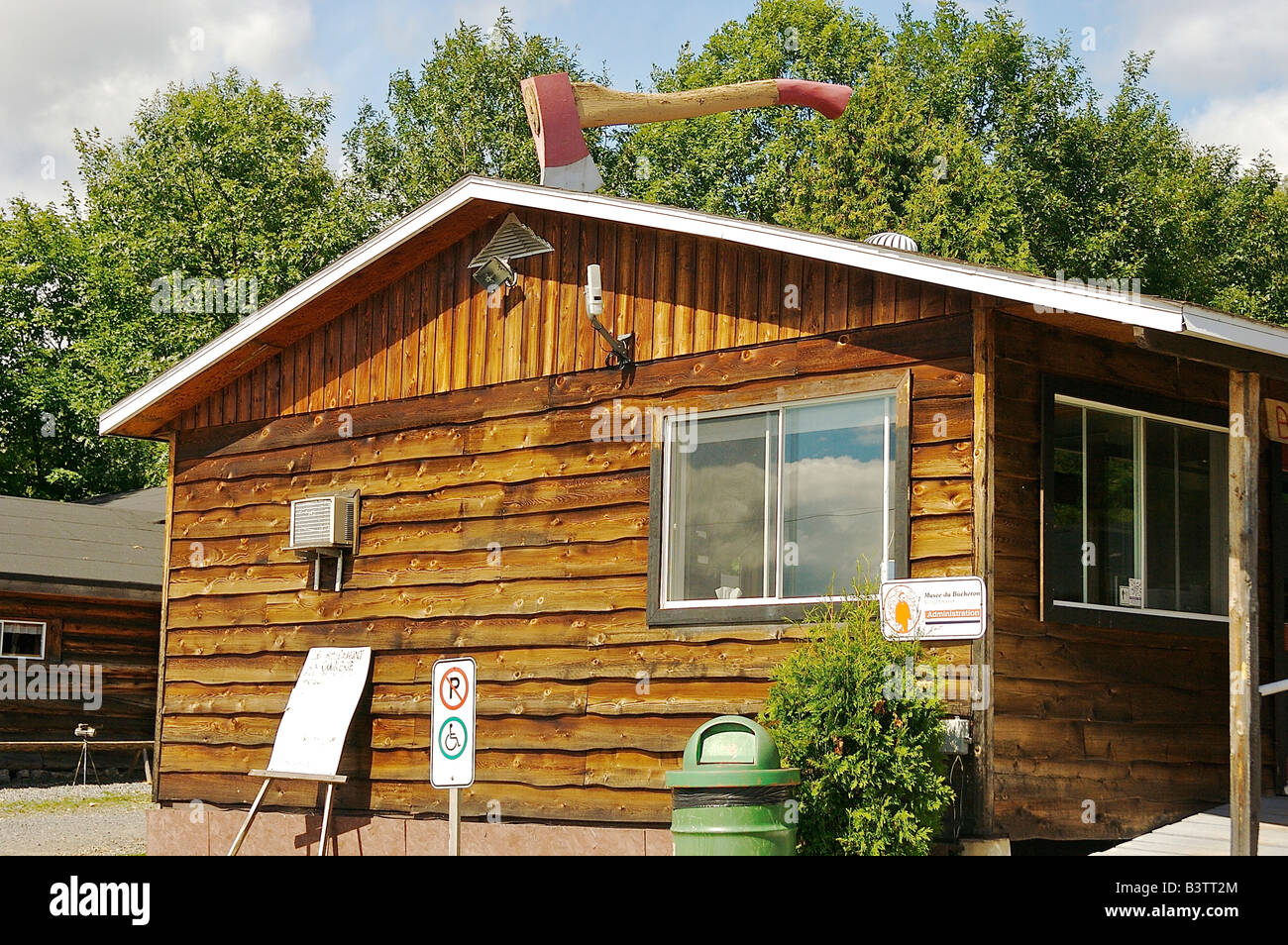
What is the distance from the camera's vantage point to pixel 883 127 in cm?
3372

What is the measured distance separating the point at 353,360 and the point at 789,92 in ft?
26.3

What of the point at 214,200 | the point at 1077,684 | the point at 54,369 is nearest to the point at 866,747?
the point at 1077,684

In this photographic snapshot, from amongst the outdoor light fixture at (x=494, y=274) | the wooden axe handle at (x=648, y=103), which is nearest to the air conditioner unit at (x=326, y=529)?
the outdoor light fixture at (x=494, y=274)

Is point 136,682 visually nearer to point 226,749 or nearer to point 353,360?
point 226,749

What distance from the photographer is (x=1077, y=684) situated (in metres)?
9.36

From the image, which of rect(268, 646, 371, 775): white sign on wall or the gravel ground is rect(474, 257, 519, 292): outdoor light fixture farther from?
the gravel ground

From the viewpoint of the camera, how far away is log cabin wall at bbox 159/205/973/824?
32.6ft

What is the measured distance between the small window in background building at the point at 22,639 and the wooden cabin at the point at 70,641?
0.05ft

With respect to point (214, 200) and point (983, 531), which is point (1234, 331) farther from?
point (214, 200)

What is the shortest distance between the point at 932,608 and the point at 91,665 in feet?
54.5

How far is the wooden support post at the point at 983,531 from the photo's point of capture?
8.67 metres

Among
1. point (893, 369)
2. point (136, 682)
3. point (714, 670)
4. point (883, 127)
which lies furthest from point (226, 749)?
point (883, 127)

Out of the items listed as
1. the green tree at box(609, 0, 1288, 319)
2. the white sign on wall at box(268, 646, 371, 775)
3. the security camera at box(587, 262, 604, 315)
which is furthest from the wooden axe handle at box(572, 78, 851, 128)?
the green tree at box(609, 0, 1288, 319)

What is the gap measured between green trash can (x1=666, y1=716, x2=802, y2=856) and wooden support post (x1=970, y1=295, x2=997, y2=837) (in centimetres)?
125
